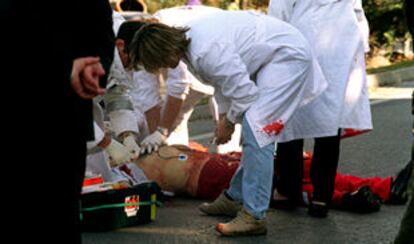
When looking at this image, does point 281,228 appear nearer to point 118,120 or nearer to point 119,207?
point 119,207

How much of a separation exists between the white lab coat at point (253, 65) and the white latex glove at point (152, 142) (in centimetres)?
117

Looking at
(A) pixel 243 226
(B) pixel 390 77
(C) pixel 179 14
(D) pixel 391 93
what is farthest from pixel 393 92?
(A) pixel 243 226

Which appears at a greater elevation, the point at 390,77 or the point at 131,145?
the point at 131,145

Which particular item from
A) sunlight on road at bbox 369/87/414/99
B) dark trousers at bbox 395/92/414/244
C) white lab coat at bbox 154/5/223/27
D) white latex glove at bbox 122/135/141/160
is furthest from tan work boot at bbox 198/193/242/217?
sunlight on road at bbox 369/87/414/99

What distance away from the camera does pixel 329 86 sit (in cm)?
538

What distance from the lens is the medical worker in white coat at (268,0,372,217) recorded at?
536 cm

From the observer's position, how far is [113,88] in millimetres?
4910

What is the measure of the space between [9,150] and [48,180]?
13 centimetres

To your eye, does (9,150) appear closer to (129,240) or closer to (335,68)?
(129,240)

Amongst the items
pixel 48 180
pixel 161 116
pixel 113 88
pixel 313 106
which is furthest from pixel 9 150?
pixel 161 116

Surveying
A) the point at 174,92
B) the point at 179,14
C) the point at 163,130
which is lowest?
the point at 163,130

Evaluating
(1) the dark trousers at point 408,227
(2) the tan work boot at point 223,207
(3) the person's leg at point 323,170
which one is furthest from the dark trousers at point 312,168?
(1) the dark trousers at point 408,227

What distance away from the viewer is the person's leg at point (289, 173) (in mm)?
5613

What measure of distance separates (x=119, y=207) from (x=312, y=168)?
1194 mm
